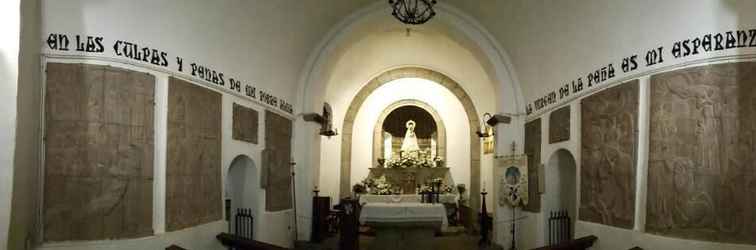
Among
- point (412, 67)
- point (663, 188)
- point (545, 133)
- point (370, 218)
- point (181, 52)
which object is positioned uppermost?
point (412, 67)

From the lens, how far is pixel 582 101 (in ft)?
29.3

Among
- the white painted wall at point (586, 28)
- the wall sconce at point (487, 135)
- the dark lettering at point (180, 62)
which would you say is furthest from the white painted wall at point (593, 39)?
the dark lettering at point (180, 62)

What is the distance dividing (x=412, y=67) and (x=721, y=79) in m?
12.6

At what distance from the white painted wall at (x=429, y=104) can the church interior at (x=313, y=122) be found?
18.2 ft

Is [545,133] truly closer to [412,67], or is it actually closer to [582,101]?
[582,101]

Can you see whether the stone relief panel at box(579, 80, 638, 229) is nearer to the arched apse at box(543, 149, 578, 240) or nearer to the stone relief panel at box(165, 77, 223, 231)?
the arched apse at box(543, 149, 578, 240)

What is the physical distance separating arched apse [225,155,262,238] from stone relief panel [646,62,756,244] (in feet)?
20.8

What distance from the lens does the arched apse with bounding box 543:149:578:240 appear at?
416 inches

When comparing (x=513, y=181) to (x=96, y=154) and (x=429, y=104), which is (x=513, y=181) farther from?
(x=429, y=104)

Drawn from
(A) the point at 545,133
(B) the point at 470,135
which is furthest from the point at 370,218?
(B) the point at 470,135

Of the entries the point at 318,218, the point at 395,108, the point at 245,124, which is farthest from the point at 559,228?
the point at 395,108

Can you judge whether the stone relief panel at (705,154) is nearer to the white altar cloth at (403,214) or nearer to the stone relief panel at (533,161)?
the white altar cloth at (403,214)

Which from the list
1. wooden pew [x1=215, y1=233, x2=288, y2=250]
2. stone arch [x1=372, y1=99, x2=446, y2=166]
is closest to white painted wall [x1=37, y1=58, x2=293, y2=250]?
wooden pew [x1=215, y1=233, x2=288, y2=250]

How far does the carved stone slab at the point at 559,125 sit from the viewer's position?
948cm
